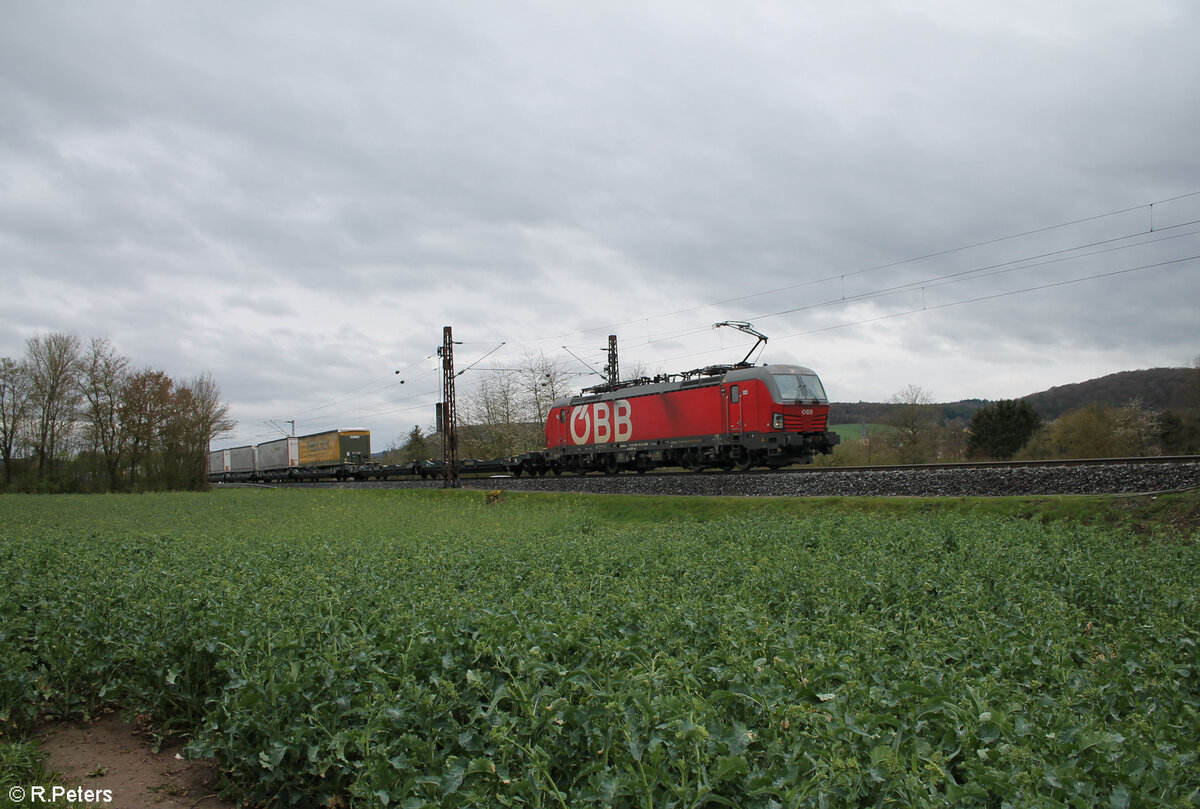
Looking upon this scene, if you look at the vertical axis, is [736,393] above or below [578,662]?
above

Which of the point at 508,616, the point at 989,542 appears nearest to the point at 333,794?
the point at 508,616

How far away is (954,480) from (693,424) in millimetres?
10485

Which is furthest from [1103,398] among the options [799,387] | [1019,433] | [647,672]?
[647,672]

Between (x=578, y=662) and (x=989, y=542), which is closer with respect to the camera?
(x=578, y=662)

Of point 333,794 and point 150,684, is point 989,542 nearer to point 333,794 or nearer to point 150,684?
point 333,794

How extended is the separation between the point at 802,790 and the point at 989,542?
314 inches

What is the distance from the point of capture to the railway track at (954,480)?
14.8 m

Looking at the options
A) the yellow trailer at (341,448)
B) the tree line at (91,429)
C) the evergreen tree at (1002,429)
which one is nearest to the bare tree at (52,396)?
the tree line at (91,429)

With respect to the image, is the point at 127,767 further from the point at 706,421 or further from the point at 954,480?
the point at 706,421

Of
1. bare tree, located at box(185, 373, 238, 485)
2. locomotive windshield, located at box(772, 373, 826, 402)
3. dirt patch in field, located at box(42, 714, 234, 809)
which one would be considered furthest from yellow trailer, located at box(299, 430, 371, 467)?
dirt patch in field, located at box(42, 714, 234, 809)

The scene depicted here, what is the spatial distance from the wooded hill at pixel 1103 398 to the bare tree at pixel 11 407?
163 feet

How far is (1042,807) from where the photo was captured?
2.57m

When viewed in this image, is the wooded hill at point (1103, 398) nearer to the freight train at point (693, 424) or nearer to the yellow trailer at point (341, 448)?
the freight train at point (693, 424)

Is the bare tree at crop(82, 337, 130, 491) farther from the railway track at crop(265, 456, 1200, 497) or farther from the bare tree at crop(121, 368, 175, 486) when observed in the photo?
the railway track at crop(265, 456, 1200, 497)
